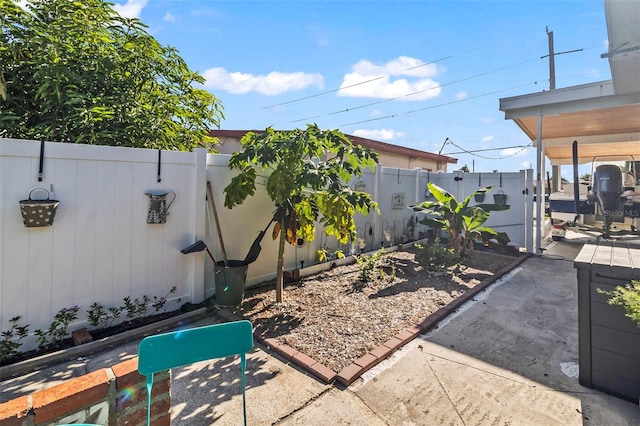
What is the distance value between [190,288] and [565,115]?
8.79 metres

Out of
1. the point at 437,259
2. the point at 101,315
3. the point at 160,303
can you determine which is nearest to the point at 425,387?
the point at 160,303

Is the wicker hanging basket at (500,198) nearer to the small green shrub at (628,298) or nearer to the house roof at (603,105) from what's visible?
the house roof at (603,105)

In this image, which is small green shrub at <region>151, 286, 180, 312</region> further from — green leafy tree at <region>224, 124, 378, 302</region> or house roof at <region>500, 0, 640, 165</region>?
house roof at <region>500, 0, 640, 165</region>

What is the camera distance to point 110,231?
3.42 meters

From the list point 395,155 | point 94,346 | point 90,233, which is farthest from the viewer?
point 395,155

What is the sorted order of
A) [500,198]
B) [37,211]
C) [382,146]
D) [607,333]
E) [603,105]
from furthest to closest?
[382,146]
[500,198]
[603,105]
[37,211]
[607,333]

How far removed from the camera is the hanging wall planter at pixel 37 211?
2818mm

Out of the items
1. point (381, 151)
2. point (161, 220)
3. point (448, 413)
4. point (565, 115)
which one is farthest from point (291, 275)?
point (381, 151)

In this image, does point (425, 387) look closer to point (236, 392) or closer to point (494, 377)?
point (494, 377)

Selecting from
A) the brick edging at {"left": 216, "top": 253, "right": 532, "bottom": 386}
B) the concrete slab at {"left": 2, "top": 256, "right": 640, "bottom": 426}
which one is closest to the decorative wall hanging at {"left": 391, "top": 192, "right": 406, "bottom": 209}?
the brick edging at {"left": 216, "top": 253, "right": 532, "bottom": 386}

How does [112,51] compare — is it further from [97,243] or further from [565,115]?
[565,115]

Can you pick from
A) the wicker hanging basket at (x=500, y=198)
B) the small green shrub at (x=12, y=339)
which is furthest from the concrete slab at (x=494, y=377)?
the wicker hanging basket at (x=500, y=198)

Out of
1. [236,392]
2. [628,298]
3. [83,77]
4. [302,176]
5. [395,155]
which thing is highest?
[395,155]

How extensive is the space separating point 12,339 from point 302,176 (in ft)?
10.5
